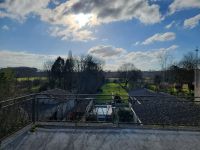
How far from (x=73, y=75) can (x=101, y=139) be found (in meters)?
63.1

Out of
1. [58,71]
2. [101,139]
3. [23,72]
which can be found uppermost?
[58,71]

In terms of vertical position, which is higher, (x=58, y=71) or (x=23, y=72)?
(x=58, y=71)

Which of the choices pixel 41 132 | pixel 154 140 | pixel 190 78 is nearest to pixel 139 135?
pixel 154 140

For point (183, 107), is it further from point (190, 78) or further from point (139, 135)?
point (190, 78)

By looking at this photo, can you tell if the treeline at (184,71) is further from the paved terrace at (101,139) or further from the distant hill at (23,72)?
the paved terrace at (101,139)

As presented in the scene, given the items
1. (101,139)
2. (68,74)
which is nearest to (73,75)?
(68,74)

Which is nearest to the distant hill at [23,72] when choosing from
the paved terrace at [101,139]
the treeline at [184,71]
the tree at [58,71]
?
the tree at [58,71]

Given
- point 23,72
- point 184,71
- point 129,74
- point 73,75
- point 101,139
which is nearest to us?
point 101,139

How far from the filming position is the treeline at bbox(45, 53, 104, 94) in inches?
2635

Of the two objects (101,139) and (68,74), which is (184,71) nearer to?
(68,74)

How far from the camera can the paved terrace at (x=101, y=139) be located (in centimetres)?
689

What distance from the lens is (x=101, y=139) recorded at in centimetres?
738

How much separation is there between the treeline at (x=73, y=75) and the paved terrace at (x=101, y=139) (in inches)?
2109

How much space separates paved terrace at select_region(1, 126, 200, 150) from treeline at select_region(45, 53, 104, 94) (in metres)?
53.6
